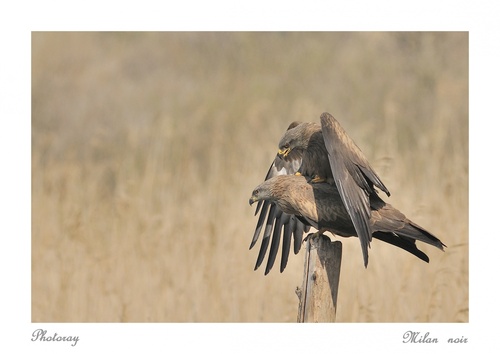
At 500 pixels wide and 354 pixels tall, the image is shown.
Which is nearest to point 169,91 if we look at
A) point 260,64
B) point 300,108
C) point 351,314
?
point 260,64

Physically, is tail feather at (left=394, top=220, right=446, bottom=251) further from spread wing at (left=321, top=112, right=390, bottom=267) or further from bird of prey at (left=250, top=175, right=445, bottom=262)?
spread wing at (left=321, top=112, right=390, bottom=267)

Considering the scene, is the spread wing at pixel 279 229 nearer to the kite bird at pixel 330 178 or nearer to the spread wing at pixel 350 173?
the kite bird at pixel 330 178

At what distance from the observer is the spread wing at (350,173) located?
470 centimetres

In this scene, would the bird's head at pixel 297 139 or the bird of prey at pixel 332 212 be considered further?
the bird's head at pixel 297 139

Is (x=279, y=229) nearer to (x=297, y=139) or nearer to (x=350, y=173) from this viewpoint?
(x=297, y=139)

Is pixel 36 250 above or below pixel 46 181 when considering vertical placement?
below

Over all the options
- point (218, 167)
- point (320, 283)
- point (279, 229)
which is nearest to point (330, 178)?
point (279, 229)

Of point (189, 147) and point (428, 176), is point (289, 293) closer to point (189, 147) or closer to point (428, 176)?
point (428, 176)

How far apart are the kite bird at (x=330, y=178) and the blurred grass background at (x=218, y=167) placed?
3.02ft

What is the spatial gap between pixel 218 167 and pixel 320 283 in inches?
175

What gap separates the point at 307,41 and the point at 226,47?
4.58 ft

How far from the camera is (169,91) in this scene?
1359cm

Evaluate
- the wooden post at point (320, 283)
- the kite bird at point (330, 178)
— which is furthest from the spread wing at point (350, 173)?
the wooden post at point (320, 283)

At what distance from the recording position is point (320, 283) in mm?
4520
